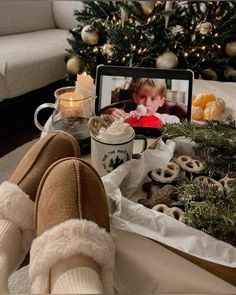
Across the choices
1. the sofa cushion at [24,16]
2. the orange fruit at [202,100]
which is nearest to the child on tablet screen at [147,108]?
the orange fruit at [202,100]

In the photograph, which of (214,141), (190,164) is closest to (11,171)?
(190,164)

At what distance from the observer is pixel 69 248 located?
48 cm

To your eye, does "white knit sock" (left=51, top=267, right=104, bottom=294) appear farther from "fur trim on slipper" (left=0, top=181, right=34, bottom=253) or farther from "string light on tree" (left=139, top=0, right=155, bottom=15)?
"string light on tree" (left=139, top=0, right=155, bottom=15)

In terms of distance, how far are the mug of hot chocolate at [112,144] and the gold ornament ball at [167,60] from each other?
2.71 feet

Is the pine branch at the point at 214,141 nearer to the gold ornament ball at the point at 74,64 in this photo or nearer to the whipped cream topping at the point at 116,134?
the whipped cream topping at the point at 116,134

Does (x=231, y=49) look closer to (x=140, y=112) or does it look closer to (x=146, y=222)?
(x=140, y=112)

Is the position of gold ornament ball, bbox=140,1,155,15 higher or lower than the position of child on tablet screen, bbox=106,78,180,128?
higher

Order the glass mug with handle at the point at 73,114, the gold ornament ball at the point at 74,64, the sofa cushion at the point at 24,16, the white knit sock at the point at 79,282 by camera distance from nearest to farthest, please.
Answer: the white knit sock at the point at 79,282 < the glass mug with handle at the point at 73,114 < the gold ornament ball at the point at 74,64 < the sofa cushion at the point at 24,16

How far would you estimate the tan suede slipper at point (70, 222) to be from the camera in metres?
0.48

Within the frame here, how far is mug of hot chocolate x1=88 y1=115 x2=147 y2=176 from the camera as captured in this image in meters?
0.73

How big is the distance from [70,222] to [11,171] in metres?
1.05

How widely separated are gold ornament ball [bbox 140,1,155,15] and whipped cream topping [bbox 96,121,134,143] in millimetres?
912

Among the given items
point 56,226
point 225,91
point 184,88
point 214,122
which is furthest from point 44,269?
point 225,91

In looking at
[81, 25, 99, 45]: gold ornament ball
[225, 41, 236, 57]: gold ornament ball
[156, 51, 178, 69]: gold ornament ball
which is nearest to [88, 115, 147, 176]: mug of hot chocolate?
[156, 51, 178, 69]: gold ornament ball
